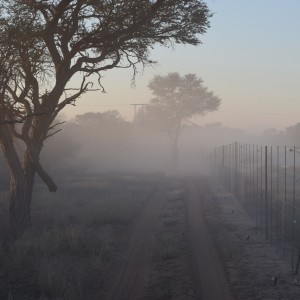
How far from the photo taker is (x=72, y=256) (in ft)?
47.6

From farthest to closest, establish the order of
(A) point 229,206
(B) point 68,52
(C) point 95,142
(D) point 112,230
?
(C) point 95,142 → (A) point 229,206 → (D) point 112,230 → (B) point 68,52

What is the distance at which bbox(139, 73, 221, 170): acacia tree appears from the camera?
233ft

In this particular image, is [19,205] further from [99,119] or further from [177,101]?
[99,119]

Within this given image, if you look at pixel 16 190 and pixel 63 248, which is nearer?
pixel 63 248

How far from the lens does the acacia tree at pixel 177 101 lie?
71062 millimetres

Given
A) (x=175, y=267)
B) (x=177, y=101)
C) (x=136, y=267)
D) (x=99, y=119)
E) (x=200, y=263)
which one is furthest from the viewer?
(x=99, y=119)

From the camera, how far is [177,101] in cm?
7362

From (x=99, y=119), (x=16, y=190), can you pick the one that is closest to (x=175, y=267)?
(x=16, y=190)

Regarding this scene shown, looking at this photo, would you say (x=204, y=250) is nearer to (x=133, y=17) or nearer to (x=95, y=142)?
(x=133, y=17)

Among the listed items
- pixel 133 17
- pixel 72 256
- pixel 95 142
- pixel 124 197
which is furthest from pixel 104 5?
pixel 95 142

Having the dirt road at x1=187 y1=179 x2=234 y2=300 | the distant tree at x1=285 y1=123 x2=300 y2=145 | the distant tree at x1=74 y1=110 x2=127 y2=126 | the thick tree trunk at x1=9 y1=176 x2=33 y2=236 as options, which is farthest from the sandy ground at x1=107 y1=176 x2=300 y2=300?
the distant tree at x1=285 y1=123 x2=300 y2=145

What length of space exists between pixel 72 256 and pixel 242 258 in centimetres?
479

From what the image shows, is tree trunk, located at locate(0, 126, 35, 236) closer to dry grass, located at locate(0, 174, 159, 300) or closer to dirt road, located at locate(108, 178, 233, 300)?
dry grass, located at locate(0, 174, 159, 300)

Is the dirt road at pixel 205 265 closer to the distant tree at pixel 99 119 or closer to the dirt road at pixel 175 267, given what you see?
the dirt road at pixel 175 267
